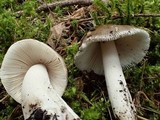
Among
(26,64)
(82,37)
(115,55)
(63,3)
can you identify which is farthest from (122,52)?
(63,3)

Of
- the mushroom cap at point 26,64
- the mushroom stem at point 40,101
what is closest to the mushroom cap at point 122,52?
the mushroom cap at point 26,64

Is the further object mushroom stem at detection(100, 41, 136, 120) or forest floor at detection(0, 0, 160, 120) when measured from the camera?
Answer: forest floor at detection(0, 0, 160, 120)

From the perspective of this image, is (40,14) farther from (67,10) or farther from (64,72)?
(64,72)

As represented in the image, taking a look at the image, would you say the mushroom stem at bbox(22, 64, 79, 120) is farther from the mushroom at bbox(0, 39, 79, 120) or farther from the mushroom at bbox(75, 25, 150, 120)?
the mushroom at bbox(75, 25, 150, 120)

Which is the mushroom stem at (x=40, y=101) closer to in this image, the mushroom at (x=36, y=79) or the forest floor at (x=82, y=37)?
the mushroom at (x=36, y=79)

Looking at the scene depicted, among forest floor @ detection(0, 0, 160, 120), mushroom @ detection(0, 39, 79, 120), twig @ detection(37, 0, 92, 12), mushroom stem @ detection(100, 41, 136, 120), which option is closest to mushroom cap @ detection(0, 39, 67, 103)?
mushroom @ detection(0, 39, 79, 120)

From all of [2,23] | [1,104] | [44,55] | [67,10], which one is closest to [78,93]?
[44,55]

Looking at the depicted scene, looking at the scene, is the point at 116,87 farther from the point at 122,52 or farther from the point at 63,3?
the point at 63,3
